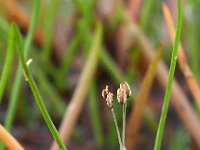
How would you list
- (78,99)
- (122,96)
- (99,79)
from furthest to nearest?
(99,79) → (78,99) → (122,96)

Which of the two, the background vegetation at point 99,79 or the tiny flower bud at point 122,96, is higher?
the background vegetation at point 99,79

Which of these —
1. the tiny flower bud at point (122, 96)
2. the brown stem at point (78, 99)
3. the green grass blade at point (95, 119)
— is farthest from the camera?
the green grass blade at point (95, 119)

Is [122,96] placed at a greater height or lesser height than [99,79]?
lesser

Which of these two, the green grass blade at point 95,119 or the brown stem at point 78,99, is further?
the green grass blade at point 95,119

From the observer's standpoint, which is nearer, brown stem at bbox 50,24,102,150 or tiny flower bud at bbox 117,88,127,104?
tiny flower bud at bbox 117,88,127,104

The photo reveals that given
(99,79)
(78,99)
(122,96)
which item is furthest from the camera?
(99,79)

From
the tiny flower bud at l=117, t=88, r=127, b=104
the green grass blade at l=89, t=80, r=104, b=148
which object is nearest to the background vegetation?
the green grass blade at l=89, t=80, r=104, b=148

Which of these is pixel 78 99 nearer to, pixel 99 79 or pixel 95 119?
pixel 95 119

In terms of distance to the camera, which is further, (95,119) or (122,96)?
(95,119)

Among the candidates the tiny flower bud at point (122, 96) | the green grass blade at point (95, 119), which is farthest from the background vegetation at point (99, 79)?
the tiny flower bud at point (122, 96)

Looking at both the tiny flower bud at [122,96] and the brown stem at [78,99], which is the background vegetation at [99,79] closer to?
the brown stem at [78,99]

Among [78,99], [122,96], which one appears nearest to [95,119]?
[78,99]

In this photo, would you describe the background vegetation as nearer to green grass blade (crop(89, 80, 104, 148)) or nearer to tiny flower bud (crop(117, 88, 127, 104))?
green grass blade (crop(89, 80, 104, 148))
